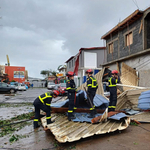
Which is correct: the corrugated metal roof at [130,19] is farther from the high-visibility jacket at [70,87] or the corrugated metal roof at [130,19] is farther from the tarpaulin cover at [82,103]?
the high-visibility jacket at [70,87]

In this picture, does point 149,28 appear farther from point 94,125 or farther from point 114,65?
point 94,125

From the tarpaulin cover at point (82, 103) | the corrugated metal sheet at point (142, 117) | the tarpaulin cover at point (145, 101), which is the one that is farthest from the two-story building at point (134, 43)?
the corrugated metal sheet at point (142, 117)

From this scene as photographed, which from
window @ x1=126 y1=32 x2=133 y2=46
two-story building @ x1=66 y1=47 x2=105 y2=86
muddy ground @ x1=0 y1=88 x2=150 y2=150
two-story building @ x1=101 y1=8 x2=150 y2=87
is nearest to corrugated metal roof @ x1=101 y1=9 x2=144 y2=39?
two-story building @ x1=101 y1=8 x2=150 y2=87

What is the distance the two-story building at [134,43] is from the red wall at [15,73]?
36.7 metres

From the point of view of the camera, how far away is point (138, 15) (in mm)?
11984

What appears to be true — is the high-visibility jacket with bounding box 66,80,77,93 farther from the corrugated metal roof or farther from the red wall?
the red wall

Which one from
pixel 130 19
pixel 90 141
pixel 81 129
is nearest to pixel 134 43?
pixel 130 19

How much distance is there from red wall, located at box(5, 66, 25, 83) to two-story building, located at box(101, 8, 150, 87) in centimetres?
3667

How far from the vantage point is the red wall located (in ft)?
149

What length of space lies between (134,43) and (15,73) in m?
40.6

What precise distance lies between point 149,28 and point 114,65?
5.07m

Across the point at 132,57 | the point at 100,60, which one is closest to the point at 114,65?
the point at 132,57

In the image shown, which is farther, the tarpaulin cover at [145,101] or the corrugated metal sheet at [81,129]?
the tarpaulin cover at [145,101]

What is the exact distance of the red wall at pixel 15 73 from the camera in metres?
45.5
